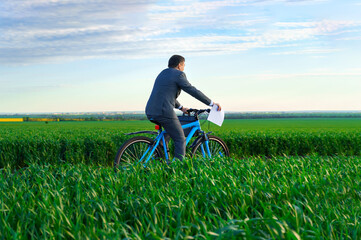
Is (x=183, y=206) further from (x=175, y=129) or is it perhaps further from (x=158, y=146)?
(x=158, y=146)

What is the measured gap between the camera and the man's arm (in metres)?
6.27

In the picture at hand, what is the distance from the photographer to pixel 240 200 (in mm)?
3381

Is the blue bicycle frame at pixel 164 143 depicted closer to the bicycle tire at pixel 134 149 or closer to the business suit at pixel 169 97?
the bicycle tire at pixel 134 149

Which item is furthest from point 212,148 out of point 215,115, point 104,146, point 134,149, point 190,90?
point 104,146

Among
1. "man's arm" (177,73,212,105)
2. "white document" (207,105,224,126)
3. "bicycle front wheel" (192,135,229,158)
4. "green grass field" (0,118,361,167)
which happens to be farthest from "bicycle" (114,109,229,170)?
"green grass field" (0,118,361,167)

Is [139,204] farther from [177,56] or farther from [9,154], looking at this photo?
[9,154]

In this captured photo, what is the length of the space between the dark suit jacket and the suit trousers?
0.09m

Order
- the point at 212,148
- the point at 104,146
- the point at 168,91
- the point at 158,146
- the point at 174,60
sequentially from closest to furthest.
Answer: the point at 168,91 → the point at 174,60 → the point at 158,146 → the point at 212,148 → the point at 104,146

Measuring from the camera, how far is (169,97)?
6363mm

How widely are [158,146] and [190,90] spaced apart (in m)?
1.28

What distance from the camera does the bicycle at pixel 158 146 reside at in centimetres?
637

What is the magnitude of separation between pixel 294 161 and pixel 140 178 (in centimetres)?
284

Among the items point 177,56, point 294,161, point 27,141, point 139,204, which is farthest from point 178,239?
point 27,141

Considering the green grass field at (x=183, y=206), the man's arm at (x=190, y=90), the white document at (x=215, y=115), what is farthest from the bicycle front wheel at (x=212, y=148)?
the green grass field at (x=183, y=206)
